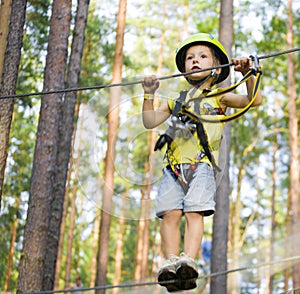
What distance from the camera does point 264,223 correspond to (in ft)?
75.4

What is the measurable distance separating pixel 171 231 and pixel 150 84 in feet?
2.47

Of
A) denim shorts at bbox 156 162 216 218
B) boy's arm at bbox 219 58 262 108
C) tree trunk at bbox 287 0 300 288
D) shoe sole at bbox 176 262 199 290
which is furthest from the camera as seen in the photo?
tree trunk at bbox 287 0 300 288

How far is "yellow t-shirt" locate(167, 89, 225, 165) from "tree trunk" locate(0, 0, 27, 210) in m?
1.58

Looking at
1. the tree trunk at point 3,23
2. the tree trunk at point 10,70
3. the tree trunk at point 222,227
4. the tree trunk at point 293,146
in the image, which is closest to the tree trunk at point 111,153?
the tree trunk at point 10,70

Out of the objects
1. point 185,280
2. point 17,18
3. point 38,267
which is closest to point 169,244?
point 185,280

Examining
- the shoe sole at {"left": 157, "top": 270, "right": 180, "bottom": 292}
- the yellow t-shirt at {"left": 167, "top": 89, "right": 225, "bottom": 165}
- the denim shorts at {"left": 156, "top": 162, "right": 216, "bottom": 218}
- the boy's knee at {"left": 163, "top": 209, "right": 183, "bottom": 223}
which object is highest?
the yellow t-shirt at {"left": 167, "top": 89, "right": 225, "bottom": 165}

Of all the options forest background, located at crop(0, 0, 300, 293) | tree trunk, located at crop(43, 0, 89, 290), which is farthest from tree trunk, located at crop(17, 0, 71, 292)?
tree trunk, located at crop(43, 0, 89, 290)

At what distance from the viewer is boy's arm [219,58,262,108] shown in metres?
3.20

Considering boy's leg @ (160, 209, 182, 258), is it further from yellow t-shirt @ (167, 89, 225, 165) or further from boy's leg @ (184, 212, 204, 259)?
yellow t-shirt @ (167, 89, 225, 165)

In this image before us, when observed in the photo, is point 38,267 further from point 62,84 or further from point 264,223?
point 264,223

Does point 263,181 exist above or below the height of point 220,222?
above

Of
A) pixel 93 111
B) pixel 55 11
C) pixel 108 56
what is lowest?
pixel 93 111

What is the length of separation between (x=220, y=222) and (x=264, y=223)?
15.7 meters

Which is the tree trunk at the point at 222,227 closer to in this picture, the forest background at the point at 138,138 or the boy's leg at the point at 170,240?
the forest background at the point at 138,138
